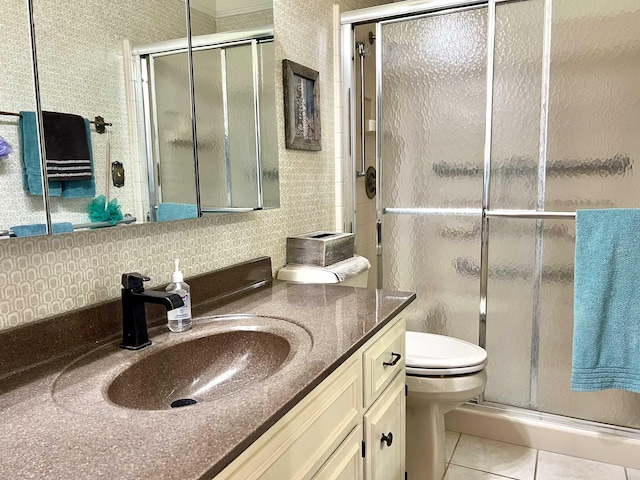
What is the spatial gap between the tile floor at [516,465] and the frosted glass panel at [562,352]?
184mm

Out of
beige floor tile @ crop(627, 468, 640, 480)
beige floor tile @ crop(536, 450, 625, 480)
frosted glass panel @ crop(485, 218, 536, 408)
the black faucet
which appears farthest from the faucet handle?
beige floor tile @ crop(627, 468, 640, 480)

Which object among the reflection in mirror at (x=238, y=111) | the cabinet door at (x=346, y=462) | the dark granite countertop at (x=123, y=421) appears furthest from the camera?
the reflection in mirror at (x=238, y=111)

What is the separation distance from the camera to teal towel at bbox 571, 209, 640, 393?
1.72 metres

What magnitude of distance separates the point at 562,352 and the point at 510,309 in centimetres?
26

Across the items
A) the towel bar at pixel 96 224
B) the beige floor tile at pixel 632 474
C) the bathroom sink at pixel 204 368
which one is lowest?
the beige floor tile at pixel 632 474

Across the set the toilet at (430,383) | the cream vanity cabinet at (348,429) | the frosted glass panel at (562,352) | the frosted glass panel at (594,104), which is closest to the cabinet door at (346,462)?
the cream vanity cabinet at (348,429)

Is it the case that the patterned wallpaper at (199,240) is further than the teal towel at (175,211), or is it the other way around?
the teal towel at (175,211)

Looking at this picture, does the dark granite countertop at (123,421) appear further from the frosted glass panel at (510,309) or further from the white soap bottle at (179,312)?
the frosted glass panel at (510,309)

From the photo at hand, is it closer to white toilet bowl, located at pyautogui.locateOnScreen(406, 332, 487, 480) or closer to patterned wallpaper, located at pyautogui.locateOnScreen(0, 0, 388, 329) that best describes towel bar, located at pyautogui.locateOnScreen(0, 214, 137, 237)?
A: patterned wallpaper, located at pyautogui.locateOnScreen(0, 0, 388, 329)

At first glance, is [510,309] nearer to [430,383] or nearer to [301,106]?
[430,383]

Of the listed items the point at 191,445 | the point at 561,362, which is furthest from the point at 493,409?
the point at 191,445

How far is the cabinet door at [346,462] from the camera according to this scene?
100cm

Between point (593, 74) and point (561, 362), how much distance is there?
1.15m

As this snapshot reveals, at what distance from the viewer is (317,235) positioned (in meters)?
1.93
